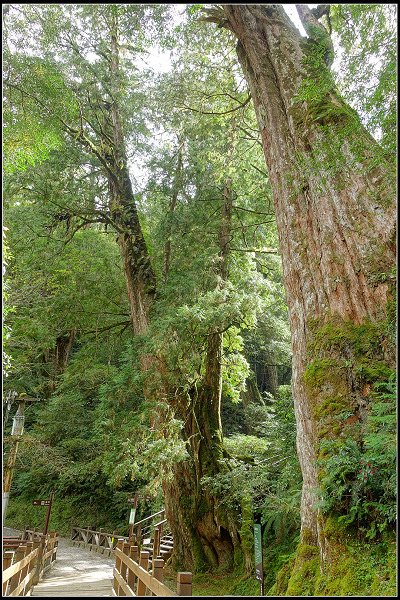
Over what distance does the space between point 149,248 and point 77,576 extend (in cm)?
786

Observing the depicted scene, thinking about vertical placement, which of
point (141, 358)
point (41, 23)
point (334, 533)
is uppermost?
point (41, 23)

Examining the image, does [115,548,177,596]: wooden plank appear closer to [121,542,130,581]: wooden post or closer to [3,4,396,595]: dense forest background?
[121,542,130,581]: wooden post

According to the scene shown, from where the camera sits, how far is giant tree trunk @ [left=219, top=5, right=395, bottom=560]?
164 inches

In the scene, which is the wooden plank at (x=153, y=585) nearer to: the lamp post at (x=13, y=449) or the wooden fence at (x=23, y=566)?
the wooden fence at (x=23, y=566)

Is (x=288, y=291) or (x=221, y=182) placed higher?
(x=221, y=182)

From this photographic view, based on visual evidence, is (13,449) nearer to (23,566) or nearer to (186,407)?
(186,407)

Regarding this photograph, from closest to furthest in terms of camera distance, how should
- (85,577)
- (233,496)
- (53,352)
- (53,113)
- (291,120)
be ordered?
(291,120)
(53,113)
(233,496)
(85,577)
(53,352)

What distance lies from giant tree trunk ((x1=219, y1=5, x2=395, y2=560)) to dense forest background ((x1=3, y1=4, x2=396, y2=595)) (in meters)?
1.99

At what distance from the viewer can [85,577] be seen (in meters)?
9.59

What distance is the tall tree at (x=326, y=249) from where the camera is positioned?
410 centimetres

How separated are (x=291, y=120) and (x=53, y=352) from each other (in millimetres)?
16726

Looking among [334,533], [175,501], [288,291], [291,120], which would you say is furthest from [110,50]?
[334,533]

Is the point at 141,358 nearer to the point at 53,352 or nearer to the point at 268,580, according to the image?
the point at 268,580

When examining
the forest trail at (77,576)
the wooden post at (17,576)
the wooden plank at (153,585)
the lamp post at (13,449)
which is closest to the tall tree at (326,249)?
the wooden plank at (153,585)
